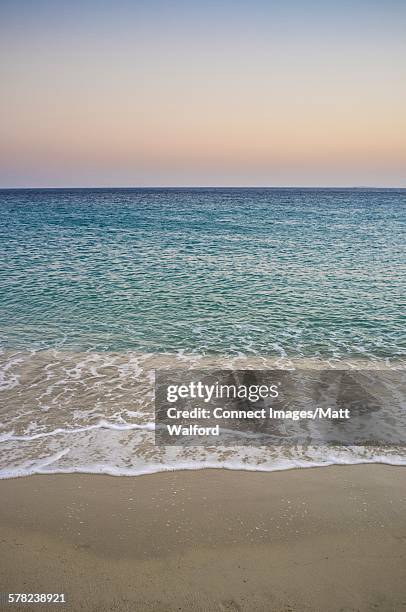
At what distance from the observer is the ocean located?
7680mm

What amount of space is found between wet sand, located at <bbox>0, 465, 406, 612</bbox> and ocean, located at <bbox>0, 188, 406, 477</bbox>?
571mm

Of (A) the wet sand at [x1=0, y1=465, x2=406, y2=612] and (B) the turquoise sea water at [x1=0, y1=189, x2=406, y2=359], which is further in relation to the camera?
(B) the turquoise sea water at [x1=0, y1=189, x2=406, y2=359]

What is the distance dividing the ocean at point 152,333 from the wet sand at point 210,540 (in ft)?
1.87

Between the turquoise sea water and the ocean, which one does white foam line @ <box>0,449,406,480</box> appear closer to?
the ocean

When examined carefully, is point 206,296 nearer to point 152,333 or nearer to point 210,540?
point 152,333

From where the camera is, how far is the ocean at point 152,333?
302 inches

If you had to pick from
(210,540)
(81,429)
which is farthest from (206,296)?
(210,540)

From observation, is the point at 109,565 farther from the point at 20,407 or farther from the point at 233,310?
the point at 233,310

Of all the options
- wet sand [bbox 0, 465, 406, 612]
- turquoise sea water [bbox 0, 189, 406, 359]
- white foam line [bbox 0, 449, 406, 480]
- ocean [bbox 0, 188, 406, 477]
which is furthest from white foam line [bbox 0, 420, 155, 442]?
turquoise sea water [bbox 0, 189, 406, 359]

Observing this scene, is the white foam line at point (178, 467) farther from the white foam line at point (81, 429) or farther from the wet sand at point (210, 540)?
the white foam line at point (81, 429)

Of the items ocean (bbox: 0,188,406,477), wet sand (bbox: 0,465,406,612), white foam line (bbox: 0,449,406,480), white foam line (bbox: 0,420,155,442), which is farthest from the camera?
white foam line (bbox: 0,420,155,442)

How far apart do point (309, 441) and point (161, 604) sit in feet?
14.2

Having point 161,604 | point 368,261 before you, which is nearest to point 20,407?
point 161,604

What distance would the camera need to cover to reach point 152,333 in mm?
13945
